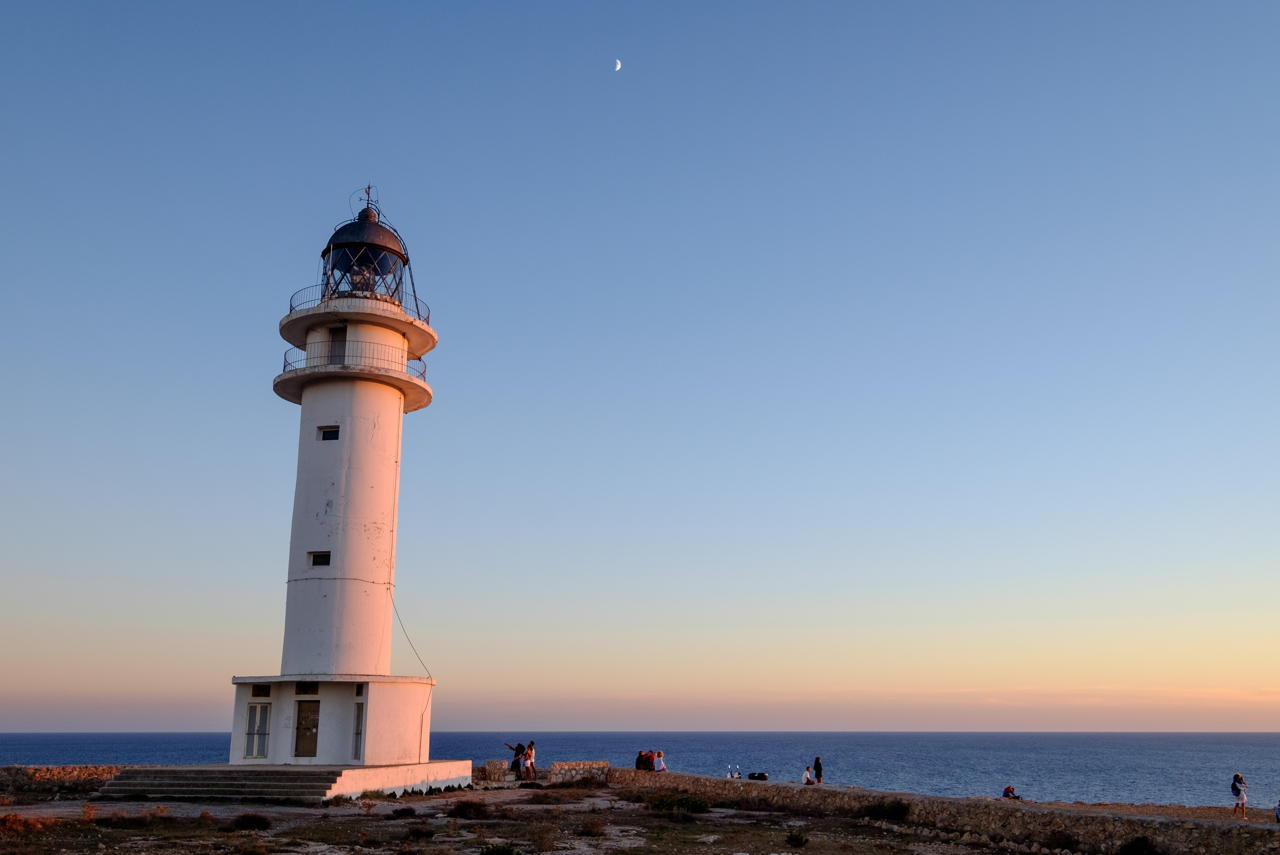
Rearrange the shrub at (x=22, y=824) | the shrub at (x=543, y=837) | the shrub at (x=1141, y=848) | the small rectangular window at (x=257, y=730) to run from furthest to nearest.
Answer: the small rectangular window at (x=257, y=730)
the shrub at (x=543, y=837)
the shrub at (x=22, y=824)
the shrub at (x=1141, y=848)

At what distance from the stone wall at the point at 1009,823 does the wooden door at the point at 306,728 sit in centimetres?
911

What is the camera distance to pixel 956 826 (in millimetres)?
17484

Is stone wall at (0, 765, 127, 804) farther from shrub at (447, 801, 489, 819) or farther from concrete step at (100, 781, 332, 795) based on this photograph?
shrub at (447, 801, 489, 819)

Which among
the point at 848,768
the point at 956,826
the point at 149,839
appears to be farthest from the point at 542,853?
the point at 848,768

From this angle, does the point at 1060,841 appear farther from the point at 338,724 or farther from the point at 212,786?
the point at 212,786

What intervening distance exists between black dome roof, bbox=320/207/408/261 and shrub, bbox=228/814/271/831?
15.3 m

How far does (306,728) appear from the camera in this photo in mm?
24297

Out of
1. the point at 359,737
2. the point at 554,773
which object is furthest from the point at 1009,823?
the point at 554,773

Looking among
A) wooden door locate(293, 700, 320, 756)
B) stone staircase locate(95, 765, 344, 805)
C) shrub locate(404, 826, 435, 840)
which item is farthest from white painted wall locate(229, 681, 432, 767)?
shrub locate(404, 826, 435, 840)

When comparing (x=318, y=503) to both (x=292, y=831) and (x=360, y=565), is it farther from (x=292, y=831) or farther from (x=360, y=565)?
(x=292, y=831)

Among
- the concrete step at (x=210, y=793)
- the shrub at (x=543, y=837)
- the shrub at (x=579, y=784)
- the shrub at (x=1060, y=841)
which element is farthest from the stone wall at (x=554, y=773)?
the shrub at (x=1060, y=841)

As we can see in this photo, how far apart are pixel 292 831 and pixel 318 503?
10822mm

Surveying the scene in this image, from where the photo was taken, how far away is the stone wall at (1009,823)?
529 inches

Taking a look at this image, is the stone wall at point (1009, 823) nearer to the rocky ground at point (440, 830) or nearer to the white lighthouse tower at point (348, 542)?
the rocky ground at point (440, 830)
